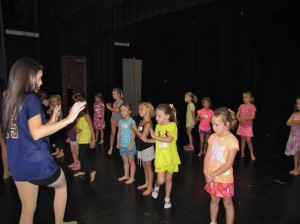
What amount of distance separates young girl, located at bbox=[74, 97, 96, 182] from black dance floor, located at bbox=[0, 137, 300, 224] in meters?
0.17

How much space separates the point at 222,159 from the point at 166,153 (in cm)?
86

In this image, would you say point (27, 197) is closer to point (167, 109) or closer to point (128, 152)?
point (167, 109)

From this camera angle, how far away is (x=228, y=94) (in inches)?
303

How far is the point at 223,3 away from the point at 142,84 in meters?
5.02

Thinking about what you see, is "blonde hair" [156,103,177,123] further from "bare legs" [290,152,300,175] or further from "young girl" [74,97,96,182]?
"bare legs" [290,152,300,175]

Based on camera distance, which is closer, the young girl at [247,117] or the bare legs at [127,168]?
the bare legs at [127,168]

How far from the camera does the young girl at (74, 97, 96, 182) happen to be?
413 centimetres

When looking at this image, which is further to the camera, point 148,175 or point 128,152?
point 128,152

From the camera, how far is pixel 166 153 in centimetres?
317

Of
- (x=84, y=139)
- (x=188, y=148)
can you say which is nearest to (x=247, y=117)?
(x=188, y=148)

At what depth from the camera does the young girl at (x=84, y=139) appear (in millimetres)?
4128

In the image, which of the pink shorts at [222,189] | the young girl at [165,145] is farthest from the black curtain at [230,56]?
the pink shorts at [222,189]

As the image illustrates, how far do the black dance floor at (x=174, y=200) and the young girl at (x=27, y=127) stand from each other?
1181 mm

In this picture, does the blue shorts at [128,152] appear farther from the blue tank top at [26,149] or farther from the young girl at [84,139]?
the blue tank top at [26,149]
